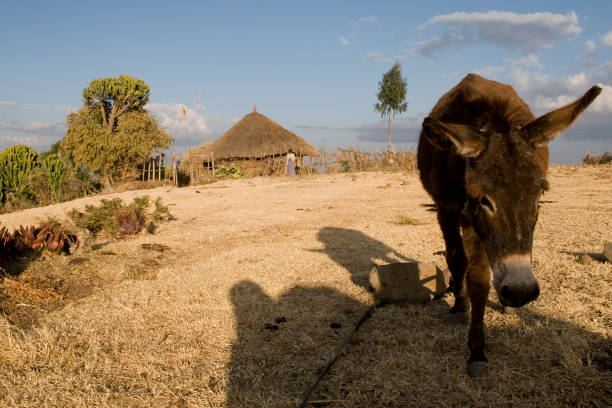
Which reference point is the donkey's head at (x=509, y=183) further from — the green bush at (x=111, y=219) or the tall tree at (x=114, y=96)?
the tall tree at (x=114, y=96)

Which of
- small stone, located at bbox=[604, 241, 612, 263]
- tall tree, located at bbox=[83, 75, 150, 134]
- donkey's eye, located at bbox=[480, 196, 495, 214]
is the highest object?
tall tree, located at bbox=[83, 75, 150, 134]

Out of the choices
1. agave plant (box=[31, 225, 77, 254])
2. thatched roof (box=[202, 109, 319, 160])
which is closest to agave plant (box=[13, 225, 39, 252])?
agave plant (box=[31, 225, 77, 254])

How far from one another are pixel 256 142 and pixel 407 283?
2477 cm

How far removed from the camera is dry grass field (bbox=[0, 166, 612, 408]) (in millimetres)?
2543

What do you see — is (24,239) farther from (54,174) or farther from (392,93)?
(392,93)

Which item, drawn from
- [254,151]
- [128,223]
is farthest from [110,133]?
[128,223]

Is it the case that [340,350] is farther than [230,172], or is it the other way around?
[230,172]

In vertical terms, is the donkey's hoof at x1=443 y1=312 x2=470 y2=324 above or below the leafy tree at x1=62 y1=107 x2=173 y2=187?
below

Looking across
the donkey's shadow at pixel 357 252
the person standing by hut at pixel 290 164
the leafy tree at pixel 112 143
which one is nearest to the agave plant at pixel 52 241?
the donkey's shadow at pixel 357 252

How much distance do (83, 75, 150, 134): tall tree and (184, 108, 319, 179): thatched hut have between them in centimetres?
538

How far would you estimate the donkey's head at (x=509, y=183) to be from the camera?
2.02 meters

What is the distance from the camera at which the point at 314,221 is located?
9.04 m

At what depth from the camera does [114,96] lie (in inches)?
1061

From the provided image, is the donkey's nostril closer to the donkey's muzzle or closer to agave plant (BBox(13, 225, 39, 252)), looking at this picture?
the donkey's muzzle
